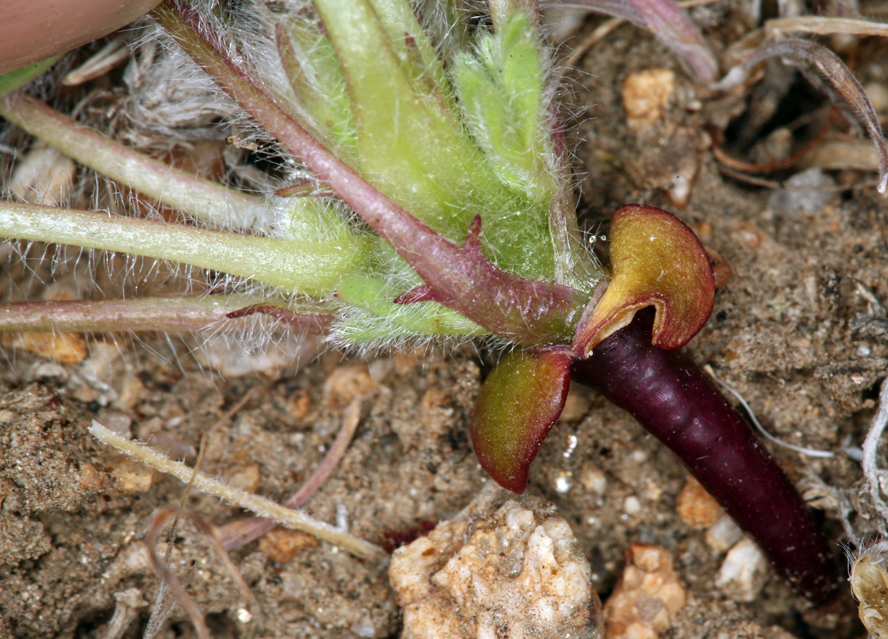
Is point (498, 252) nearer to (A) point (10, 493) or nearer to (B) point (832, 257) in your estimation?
(B) point (832, 257)

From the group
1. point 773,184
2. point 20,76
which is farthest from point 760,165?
point 20,76

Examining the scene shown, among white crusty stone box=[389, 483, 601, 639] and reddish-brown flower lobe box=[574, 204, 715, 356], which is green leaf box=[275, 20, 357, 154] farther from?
white crusty stone box=[389, 483, 601, 639]

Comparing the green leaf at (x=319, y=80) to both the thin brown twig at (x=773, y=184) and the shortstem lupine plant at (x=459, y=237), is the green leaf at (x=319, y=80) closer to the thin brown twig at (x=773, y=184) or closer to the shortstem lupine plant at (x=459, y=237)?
the shortstem lupine plant at (x=459, y=237)

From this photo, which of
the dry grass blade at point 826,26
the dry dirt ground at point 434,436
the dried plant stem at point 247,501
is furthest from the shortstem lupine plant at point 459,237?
the dry grass blade at point 826,26

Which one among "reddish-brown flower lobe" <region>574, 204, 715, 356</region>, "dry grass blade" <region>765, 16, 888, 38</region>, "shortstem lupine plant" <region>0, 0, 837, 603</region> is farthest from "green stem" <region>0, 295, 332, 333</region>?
"dry grass blade" <region>765, 16, 888, 38</region>

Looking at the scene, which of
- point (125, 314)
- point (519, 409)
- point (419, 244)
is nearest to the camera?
point (419, 244)

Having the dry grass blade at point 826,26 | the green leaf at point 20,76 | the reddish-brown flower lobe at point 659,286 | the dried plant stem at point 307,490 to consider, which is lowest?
the dried plant stem at point 307,490

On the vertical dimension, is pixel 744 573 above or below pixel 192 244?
below

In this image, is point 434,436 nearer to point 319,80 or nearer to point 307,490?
point 307,490
